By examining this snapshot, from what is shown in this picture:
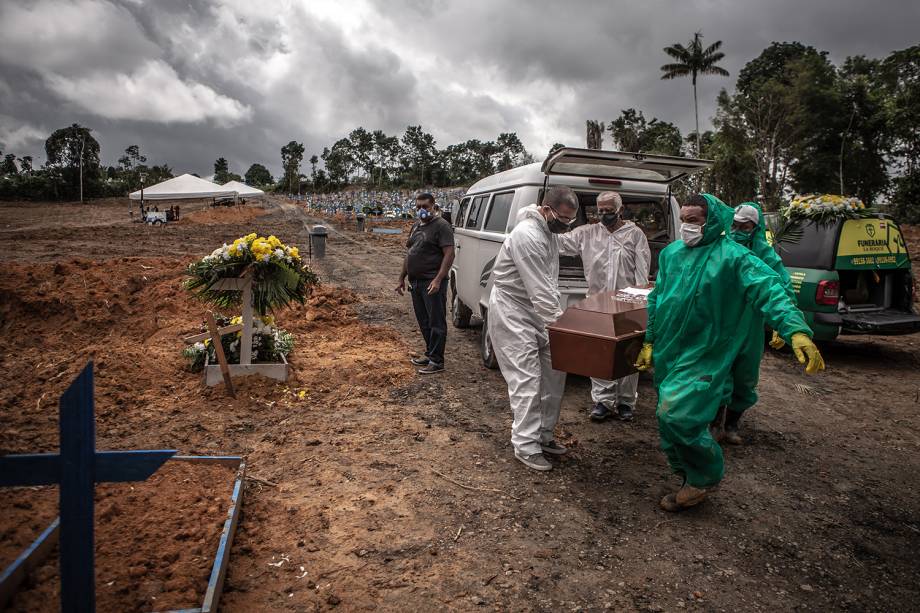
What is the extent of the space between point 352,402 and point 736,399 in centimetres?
322

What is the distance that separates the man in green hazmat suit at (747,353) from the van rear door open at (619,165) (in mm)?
693

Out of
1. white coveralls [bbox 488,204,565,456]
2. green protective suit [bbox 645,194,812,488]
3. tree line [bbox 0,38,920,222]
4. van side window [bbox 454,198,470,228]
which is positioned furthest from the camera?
tree line [bbox 0,38,920,222]

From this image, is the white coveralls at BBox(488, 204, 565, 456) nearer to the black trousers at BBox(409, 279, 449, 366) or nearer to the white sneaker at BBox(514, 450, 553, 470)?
the white sneaker at BBox(514, 450, 553, 470)

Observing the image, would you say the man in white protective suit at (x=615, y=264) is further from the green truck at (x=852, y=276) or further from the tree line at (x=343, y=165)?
the tree line at (x=343, y=165)

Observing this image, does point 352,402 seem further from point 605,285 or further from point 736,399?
point 736,399

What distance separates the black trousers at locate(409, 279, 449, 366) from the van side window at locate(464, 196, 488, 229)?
4.07 feet

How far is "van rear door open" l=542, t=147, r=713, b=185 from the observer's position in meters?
4.57

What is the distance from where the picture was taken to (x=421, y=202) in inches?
223

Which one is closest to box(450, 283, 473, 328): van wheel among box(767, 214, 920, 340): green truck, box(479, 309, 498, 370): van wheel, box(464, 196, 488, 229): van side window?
box(464, 196, 488, 229): van side window

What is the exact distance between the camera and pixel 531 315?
3826mm

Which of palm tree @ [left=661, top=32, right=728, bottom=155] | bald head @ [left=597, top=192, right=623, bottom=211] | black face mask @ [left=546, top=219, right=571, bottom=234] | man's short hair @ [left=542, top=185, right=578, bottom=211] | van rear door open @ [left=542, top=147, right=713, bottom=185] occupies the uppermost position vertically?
palm tree @ [left=661, top=32, right=728, bottom=155]

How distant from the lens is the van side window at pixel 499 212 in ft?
18.0

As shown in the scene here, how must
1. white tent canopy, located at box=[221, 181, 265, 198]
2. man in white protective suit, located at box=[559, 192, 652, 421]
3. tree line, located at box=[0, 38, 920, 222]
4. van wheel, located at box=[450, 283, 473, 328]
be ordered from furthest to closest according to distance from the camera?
1. white tent canopy, located at box=[221, 181, 265, 198]
2. tree line, located at box=[0, 38, 920, 222]
3. van wheel, located at box=[450, 283, 473, 328]
4. man in white protective suit, located at box=[559, 192, 652, 421]

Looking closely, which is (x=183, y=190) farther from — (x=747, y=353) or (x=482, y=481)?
(x=747, y=353)
